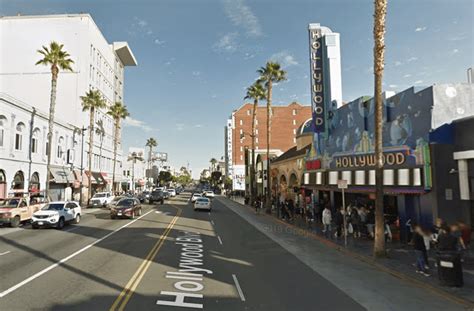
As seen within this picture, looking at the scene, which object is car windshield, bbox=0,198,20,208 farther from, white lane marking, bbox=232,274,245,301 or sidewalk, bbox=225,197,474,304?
sidewalk, bbox=225,197,474,304


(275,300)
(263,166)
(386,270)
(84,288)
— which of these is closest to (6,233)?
(84,288)

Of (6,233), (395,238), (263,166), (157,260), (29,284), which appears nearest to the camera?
(29,284)

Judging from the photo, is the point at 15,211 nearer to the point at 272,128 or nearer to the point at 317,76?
the point at 317,76

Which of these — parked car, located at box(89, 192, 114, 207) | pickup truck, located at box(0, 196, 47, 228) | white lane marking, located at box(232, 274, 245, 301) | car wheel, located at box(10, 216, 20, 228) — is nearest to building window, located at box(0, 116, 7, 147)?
pickup truck, located at box(0, 196, 47, 228)

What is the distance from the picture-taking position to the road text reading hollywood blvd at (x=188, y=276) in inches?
312

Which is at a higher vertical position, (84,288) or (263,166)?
(263,166)

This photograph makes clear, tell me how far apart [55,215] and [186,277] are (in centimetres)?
1336

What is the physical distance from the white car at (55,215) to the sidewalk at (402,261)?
595 inches

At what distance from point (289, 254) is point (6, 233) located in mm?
15223

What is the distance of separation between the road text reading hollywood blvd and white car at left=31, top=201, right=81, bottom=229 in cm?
884

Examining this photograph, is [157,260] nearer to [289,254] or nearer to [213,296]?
[213,296]

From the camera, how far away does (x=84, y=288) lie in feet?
28.2

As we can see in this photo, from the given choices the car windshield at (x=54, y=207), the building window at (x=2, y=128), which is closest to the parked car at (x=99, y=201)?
the building window at (x=2, y=128)

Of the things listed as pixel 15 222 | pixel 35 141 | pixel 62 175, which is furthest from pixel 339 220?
pixel 62 175
